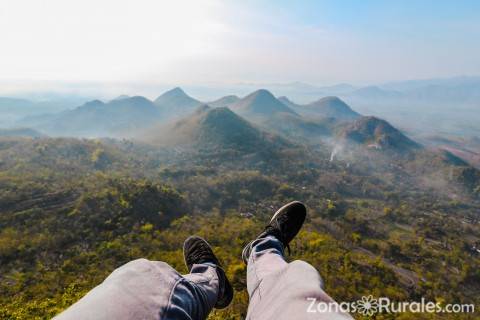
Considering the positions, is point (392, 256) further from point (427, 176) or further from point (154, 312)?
point (427, 176)

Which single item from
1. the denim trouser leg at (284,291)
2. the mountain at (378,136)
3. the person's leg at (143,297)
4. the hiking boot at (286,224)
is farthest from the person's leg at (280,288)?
the mountain at (378,136)

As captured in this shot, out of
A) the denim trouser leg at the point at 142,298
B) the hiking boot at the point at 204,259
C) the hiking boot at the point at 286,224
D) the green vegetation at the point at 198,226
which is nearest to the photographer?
the denim trouser leg at the point at 142,298

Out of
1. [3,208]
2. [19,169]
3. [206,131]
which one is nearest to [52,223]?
[3,208]

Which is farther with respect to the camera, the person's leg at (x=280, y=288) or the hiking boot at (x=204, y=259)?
the hiking boot at (x=204, y=259)

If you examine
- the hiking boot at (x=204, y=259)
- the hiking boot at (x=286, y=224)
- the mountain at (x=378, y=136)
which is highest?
the hiking boot at (x=286, y=224)

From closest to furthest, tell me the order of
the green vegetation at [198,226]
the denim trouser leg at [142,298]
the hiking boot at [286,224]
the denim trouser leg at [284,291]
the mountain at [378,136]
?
the denim trouser leg at [142,298], the denim trouser leg at [284,291], the hiking boot at [286,224], the green vegetation at [198,226], the mountain at [378,136]

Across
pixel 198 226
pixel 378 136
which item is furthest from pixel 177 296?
pixel 378 136

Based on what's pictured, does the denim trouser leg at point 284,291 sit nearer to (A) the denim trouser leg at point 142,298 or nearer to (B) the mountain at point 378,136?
(A) the denim trouser leg at point 142,298
